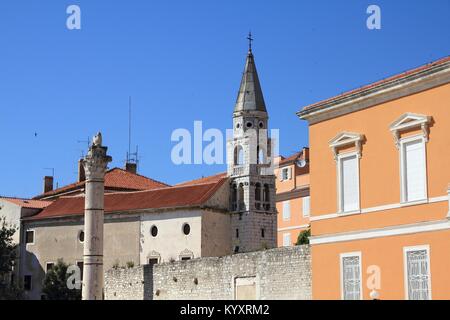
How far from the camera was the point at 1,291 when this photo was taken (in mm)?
48312

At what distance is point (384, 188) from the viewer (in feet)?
72.2

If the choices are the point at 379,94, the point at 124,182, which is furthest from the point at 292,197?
the point at 379,94

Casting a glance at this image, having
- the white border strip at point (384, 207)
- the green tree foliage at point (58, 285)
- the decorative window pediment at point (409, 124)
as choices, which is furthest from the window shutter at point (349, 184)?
the green tree foliage at point (58, 285)

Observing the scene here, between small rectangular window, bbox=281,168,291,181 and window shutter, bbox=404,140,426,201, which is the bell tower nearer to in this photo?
small rectangular window, bbox=281,168,291,181

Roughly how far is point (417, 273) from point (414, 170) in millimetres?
2616

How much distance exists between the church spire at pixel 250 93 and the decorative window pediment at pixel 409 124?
4207 centimetres

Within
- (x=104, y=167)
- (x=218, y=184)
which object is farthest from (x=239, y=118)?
(x=104, y=167)

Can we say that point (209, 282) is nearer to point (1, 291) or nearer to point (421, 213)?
point (421, 213)

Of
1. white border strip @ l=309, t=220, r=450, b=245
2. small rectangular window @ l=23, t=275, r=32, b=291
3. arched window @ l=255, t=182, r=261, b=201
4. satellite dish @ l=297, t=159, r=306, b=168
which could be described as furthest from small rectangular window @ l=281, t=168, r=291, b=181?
white border strip @ l=309, t=220, r=450, b=245

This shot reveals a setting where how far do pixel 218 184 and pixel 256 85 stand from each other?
34.7 feet

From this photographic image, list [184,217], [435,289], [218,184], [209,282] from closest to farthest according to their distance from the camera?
[435,289] → [209,282] → [184,217] → [218,184]

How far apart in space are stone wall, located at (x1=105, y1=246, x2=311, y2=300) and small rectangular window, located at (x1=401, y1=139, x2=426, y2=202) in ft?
21.6

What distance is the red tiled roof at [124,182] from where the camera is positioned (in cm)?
6375

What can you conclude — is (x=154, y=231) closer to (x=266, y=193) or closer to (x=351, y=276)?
(x=266, y=193)
